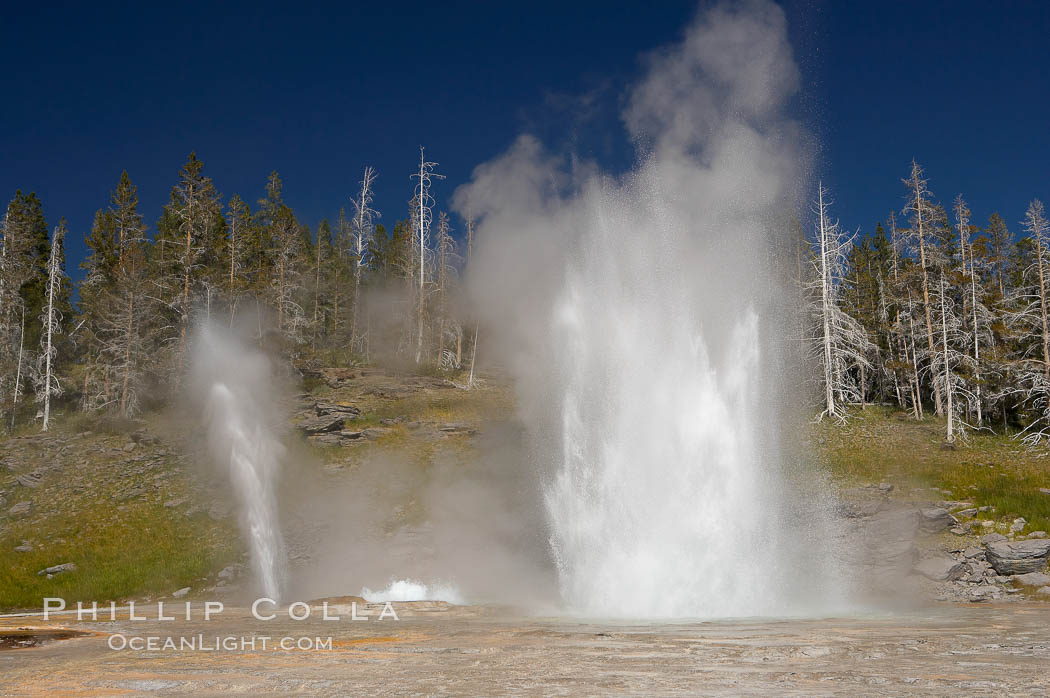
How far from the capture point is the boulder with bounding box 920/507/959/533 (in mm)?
22938

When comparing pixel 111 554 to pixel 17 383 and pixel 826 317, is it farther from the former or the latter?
pixel 826 317

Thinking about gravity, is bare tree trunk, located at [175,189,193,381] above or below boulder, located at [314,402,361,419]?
above

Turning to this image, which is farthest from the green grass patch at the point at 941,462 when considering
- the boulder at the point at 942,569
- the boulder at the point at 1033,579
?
the boulder at the point at 942,569

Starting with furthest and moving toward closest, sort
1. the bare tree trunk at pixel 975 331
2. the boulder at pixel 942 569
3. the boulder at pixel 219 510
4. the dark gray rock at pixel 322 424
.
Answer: the bare tree trunk at pixel 975 331 → the dark gray rock at pixel 322 424 → the boulder at pixel 219 510 → the boulder at pixel 942 569

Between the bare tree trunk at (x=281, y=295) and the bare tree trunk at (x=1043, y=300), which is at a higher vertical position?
the bare tree trunk at (x=281, y=295)

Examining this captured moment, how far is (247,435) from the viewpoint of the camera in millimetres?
31328

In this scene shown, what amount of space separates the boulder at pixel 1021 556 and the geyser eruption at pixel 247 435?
68.0 ft

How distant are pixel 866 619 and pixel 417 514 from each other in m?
16.3

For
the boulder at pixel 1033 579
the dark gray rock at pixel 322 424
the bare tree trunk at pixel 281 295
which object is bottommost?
the boulder at pixel 1033 579

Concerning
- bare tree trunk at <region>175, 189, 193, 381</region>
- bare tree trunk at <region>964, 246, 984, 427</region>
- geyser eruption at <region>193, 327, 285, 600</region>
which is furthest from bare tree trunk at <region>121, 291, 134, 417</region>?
bare tree trunk at <region>964, 246, 984, 427</region>

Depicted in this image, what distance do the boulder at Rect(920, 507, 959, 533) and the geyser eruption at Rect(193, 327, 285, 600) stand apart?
66.9ft

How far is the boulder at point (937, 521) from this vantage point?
22.9 metres

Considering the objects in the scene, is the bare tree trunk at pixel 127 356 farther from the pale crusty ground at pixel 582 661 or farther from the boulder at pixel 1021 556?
the boulder at pixel 1021 556

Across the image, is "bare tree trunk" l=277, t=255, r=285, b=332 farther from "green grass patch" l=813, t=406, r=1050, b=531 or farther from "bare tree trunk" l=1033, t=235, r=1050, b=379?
"bare tree trunk" l=1033, t=235, r=1050, b=379
